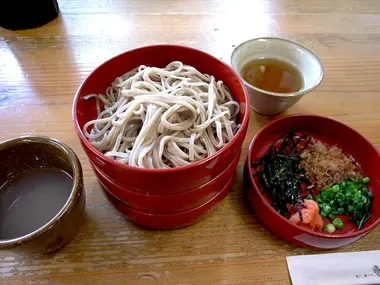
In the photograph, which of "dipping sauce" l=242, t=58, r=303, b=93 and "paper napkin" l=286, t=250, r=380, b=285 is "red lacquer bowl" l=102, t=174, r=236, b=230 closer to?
"paper napkin" l=286, t=250, r=380, b=285

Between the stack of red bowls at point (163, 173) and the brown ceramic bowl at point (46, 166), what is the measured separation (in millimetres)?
69

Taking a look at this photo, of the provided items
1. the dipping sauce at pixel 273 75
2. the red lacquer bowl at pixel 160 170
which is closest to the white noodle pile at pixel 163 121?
the red lacquer bowl at pixel 160 170

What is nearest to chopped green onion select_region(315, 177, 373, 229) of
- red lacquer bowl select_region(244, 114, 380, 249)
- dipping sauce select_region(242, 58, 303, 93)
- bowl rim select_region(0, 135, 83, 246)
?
red lacquer bowl select_region(244, 114, 380, 249)

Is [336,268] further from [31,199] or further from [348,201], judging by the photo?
[31,199]

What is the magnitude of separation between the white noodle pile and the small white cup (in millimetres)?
206

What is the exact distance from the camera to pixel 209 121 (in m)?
0.86

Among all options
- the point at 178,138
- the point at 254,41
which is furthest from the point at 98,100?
the point at 254,41

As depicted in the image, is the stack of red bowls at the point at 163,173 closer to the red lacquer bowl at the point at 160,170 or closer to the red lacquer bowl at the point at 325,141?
the red lacquer bowl at the point at 160,170

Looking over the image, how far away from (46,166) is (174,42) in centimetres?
87

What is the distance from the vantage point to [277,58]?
4.16 feet

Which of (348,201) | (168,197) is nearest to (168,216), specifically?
(168,197)

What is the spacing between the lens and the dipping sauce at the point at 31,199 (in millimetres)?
837

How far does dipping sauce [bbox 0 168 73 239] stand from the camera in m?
0.84

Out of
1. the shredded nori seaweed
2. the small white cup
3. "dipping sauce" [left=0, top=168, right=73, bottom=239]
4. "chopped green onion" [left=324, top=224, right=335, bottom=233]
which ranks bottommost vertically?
"chopped green onion" [left=324, top=224, right=335, bottom=233]
